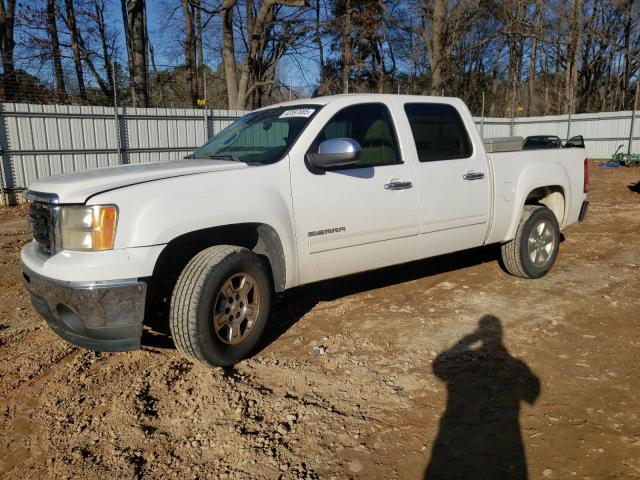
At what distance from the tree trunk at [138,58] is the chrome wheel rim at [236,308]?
16.3 m

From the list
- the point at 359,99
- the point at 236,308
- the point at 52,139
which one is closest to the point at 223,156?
the point at 359,99

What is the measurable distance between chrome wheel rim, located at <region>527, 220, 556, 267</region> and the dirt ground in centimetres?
66

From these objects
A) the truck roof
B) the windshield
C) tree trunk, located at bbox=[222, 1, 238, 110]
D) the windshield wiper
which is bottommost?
the windshield wiper

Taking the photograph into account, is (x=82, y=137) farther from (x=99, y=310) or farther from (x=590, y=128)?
(x=590, y=128)

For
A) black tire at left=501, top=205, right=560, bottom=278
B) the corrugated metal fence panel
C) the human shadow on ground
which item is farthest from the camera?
the corrugated metal fence panel

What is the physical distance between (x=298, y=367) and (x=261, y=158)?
1541 millimetres

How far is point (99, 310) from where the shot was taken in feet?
10.2

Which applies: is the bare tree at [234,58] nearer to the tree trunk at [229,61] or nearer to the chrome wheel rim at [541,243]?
the tree trunk at [229,61]

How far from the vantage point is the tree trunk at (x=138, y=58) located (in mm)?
18556

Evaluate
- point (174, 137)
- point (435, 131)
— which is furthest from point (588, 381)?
point (174, 137)

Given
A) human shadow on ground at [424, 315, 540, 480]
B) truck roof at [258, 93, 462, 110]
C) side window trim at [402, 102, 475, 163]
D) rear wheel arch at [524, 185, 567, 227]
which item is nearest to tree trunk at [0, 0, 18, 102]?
truck roof at [258, 93, 462, 110]

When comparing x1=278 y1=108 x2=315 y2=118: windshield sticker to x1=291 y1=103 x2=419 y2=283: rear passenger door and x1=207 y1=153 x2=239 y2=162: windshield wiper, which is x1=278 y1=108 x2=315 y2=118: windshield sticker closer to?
x1=291 y1=103 x2=419 y2=283: rear passenger door

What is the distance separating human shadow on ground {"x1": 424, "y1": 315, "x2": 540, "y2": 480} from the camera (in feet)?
8.50

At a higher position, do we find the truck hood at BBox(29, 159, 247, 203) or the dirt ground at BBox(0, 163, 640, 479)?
the truck hood at BBox(29, 159, 247, 203)
